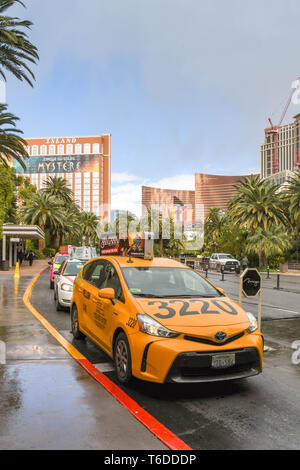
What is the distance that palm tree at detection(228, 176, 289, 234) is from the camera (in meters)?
43.9

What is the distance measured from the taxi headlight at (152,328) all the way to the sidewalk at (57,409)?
33.7 inches

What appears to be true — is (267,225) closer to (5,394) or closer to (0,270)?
(0,270)

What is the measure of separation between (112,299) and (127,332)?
0.89 metres

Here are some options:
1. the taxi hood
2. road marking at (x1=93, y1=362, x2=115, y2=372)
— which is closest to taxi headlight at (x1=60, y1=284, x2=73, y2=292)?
road marking at (x1=93, y1=362, x2=115, y2=372)

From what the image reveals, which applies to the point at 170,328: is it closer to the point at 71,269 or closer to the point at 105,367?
the point at 105,367

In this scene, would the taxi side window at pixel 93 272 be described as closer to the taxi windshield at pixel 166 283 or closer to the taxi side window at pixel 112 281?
the taxi side window at pixel 112 281

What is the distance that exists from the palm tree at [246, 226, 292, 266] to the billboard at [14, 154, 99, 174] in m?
136

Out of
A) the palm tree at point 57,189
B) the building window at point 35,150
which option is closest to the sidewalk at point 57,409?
the palm tree at point 57,189

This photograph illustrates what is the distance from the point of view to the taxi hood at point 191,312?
490 centimetres

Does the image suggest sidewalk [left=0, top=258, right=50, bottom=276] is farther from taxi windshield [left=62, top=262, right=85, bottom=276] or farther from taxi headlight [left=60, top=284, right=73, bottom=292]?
taxi headlight [left=60, top=284, right=73, bottom=292]

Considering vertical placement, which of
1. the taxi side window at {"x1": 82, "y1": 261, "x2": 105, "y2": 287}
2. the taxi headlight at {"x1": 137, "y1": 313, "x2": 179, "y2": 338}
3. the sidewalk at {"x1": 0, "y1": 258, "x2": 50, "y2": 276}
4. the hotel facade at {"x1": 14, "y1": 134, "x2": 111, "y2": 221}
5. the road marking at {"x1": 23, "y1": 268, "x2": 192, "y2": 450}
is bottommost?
the sidewalk at {"x1": 0, "y1": 258, "x2": 50, "y2": 276}

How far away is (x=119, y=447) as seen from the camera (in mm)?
3479

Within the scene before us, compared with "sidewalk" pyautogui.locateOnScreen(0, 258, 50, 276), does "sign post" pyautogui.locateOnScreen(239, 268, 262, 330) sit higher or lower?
higher

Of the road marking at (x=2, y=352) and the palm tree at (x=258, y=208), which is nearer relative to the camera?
the road marking at (x=2, y=352)
